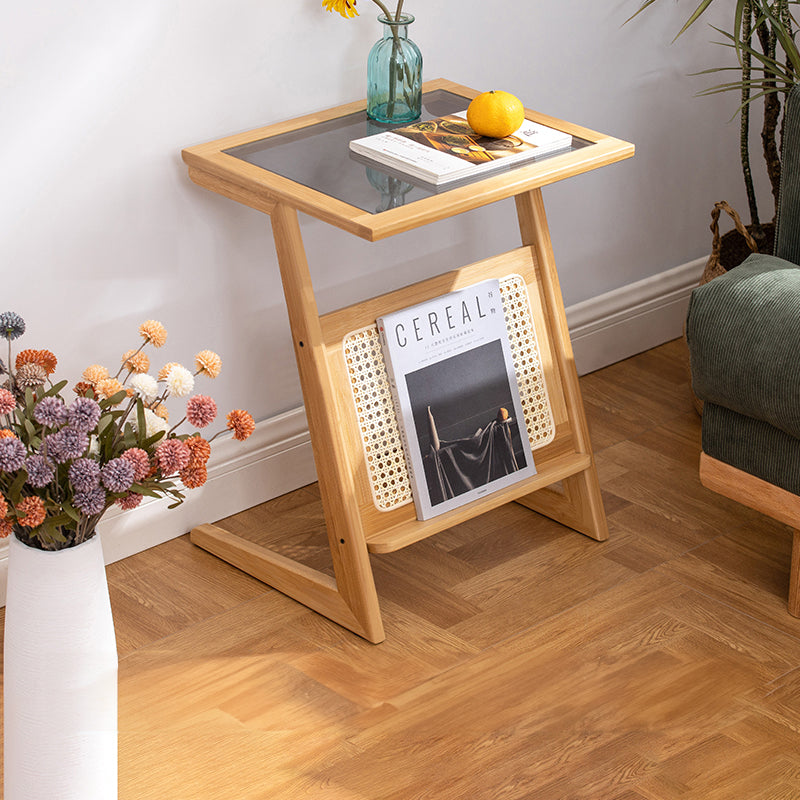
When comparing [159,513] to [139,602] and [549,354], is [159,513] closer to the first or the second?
[139,602]

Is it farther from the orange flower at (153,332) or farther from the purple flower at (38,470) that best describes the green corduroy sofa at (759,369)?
the purple flower at (38,470)

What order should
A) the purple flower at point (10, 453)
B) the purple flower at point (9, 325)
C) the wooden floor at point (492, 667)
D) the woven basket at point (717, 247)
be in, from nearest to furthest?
1. the purple flower at point (10, 453)
2. the purple flower at point (9, 325)
3. the wooden floor at point (492, 667)
4. the woven basket at point (717, 247)

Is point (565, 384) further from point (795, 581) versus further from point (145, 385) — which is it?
point (145, 385)

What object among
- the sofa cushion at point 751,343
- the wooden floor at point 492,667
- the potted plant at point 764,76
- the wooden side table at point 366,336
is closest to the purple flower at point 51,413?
the wooden side table at point 366,336

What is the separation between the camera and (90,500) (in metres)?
1.29

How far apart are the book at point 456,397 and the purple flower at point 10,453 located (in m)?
0.80

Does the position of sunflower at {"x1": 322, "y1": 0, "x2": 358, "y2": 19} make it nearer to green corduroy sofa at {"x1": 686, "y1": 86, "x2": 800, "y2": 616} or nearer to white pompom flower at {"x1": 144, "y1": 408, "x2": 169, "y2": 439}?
green corduroy sofa at {"x1": 686, "y1": 86, "x2": 800, "y2": 616}

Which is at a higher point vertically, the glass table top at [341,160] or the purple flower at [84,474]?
the glass table top at [341,160]

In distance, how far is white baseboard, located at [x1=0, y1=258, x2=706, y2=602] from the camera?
2193 mm

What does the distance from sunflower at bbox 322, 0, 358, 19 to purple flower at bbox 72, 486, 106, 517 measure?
3.33ft

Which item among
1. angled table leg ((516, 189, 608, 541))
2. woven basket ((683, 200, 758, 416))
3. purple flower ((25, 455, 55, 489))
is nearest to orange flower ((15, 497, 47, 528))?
purple flower ((25, 455, 55, 489))

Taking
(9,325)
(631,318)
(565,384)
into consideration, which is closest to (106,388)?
(9,325)

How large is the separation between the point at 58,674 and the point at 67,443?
0.29 m

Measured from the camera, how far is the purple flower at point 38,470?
4.17ft
